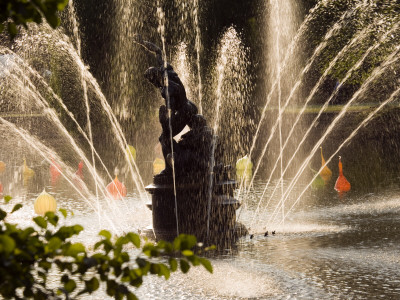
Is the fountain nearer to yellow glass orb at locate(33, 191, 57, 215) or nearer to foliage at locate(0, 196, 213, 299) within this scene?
yellow glass orb at locate(33, 191, 57, 215)

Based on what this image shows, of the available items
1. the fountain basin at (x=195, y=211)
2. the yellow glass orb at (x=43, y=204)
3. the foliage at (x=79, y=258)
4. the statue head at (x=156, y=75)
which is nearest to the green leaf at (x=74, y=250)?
the foliage at (x=79, y=258)

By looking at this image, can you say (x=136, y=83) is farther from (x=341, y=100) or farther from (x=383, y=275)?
(x=383, y=275)

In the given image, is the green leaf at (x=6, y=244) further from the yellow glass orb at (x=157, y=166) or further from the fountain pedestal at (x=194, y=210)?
the yellow glass orb at (x=157, y=166)

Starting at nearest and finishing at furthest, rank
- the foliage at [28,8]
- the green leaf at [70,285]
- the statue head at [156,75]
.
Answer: the foliage at [28,8] → the green leaf at [70,285] → the statue head at [156,75]

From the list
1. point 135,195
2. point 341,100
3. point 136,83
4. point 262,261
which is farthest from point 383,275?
point 341,100

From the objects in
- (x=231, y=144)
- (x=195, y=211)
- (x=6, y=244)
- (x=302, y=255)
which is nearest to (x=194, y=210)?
(x=195, y=211)

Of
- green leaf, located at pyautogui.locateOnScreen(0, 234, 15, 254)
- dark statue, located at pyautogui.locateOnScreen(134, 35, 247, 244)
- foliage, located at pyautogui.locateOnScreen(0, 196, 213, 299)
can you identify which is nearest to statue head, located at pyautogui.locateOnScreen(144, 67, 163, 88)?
dark statue, located at pyautogui.locateOnScreen(134, 35, 247, 244)

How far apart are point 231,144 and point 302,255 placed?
17.5 meters

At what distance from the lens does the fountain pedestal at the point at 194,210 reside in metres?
8.20

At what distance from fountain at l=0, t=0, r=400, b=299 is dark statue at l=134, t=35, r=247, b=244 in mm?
A: 16

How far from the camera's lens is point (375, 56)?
24250mm

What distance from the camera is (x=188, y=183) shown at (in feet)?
26.8

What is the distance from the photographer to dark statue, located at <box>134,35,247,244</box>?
820cm

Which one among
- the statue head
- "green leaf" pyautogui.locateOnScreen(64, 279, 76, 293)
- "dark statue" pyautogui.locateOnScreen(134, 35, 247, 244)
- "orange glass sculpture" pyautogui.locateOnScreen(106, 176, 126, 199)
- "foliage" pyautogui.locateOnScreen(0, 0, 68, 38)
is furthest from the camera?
"orange glass sculpture" pyautogui.locateOnScreen(106, 176, 126, 199)
